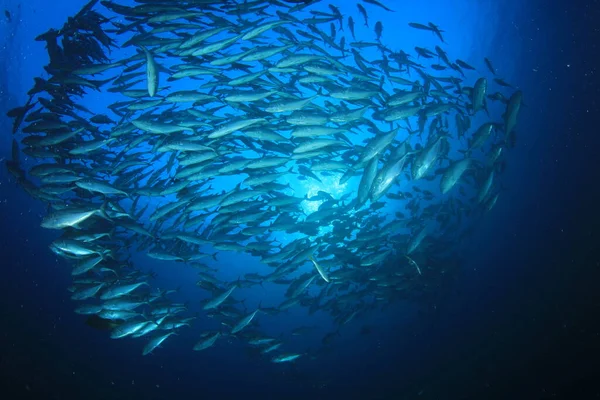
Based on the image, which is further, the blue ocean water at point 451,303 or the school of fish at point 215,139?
the blue ocean water at point 451,303

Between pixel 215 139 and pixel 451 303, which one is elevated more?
pixel 215 139

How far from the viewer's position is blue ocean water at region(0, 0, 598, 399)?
1537 centimetres

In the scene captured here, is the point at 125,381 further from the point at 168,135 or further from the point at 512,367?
the point at 512,367

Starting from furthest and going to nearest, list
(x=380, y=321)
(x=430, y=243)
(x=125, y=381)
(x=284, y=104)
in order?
(x=380, y=321) < (x=125, y=381) < (x=430, y=243) < (x=284, y=104)

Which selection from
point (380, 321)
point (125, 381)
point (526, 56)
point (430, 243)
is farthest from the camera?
point (380, 321)

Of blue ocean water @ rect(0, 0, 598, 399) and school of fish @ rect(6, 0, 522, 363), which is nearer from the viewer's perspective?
school of fish @ rect(6, 0, 522, 363)

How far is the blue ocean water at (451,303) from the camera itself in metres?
15.4

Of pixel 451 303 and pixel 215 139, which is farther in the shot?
pixel 451 303

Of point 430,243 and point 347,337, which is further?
point 347,337

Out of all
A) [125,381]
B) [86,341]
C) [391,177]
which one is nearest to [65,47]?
[391,177]

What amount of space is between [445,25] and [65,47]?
57.4ft

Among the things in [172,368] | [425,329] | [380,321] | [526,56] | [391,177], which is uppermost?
[526,56]

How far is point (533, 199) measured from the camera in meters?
20.4

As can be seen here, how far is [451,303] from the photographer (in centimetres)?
2169
